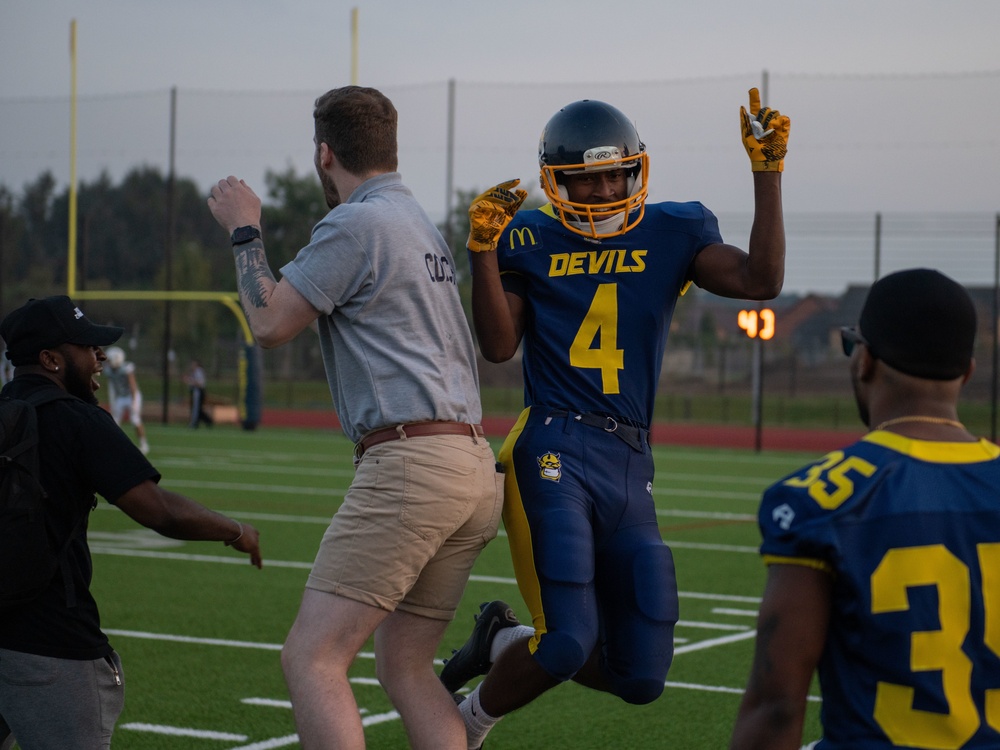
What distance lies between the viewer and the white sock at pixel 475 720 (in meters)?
4.16

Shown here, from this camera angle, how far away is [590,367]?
418 centimetres

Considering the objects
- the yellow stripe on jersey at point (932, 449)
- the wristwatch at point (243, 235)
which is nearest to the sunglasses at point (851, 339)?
the yellow stripe on jersey at point (932, 449)

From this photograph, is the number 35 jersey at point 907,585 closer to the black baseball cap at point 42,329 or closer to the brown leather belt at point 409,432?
the brown leather belt at point 409,432

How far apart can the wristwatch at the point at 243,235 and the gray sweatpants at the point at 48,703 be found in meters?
1.21

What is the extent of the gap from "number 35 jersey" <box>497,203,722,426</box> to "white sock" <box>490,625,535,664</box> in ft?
2.42

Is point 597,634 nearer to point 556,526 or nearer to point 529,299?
point 556,526

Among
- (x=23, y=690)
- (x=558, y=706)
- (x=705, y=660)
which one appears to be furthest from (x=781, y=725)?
(x=705, y=660)

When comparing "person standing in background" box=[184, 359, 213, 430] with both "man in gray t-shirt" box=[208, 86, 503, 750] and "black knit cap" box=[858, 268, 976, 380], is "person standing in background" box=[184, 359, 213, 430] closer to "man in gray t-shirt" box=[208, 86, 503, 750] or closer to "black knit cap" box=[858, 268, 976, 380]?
"man in gray t-shirt" box=[208, 86, 503, 750]

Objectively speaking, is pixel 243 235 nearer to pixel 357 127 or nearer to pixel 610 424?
pixel 357 127

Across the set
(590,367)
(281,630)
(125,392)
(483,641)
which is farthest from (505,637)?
(125,392)

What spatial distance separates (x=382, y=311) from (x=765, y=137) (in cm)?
117

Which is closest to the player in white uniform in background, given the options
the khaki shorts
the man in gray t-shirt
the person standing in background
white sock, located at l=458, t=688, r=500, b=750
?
the person standing in background

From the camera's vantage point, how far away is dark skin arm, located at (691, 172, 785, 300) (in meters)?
3.90

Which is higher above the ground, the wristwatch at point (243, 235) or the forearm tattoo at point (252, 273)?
the wristwatch at point (243, 235)
